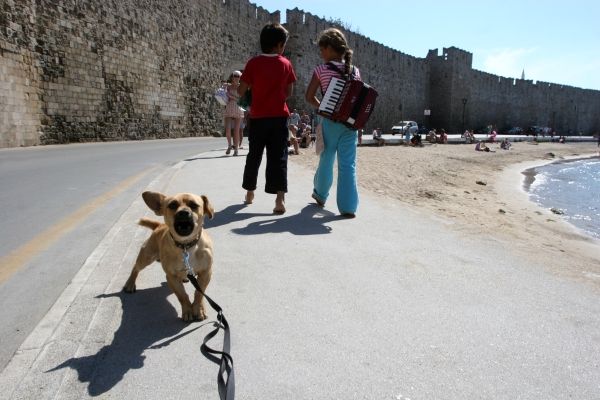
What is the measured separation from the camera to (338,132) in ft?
16.1

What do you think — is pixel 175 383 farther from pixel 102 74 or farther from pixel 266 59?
pixel 102 74

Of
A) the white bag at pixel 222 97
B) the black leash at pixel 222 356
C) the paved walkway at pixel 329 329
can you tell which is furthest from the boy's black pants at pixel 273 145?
the white bag at pixel 222 97

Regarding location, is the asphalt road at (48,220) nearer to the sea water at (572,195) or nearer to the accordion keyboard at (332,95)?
the accordion keyboard at (332,95)

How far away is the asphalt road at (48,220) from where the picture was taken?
263cm

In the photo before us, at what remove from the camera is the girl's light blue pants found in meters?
4.83

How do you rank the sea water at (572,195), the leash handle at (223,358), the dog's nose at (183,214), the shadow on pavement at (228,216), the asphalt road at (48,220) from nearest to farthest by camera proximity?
the leash handle at (223,358) < the dog's nose at (183,214) < the asphalt road at (48,220) < the shadow on pavement at (228,216) < the sea water at (572,195)

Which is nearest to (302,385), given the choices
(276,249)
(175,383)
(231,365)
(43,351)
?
(231,365)

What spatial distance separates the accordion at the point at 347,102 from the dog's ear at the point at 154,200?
2.67 metres

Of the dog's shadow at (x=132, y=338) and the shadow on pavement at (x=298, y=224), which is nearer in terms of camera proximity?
the dog's shadow at (x=132, y=338)

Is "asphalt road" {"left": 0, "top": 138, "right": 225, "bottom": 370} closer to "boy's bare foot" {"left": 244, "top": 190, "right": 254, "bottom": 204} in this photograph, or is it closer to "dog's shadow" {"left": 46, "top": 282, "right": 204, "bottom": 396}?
"dog's shadow" {"left": 46, "top": 282, "right": 204, "bottom": 396}

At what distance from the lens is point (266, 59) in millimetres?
4609

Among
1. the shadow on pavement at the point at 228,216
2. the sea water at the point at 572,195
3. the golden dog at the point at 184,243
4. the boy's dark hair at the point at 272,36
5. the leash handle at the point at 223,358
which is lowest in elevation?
the sea water at the point at 572,195

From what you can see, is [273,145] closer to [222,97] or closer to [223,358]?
[223,358]

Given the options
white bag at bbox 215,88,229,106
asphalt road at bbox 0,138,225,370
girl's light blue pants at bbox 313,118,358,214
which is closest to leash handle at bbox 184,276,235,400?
asphalt road at bbox 0,138,225,370
